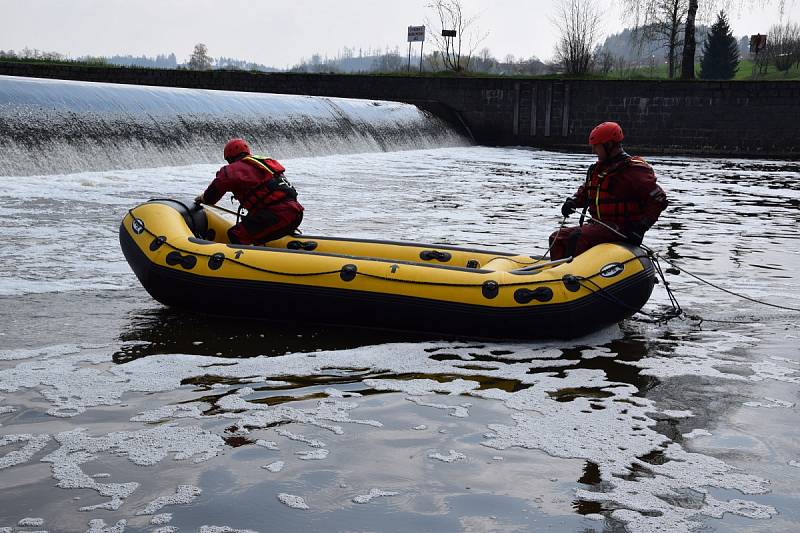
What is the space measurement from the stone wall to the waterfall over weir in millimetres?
6726

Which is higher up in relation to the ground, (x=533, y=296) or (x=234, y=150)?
(x=234, y=150)

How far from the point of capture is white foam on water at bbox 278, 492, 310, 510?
349cm

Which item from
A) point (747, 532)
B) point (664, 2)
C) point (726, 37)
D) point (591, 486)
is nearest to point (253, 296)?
point (591, 486)

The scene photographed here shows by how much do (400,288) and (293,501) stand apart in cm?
258

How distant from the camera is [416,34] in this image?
3744 cm

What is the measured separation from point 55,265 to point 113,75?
995 inches

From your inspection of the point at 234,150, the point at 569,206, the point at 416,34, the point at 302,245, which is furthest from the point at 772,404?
the point at 416,34

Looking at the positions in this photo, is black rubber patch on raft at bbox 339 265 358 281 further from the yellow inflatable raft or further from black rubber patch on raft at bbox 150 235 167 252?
black rubber patch on raft at bbox 150 235 167 252

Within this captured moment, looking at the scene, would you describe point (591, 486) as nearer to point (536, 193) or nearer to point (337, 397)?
point (337, 397)

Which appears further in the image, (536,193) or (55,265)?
(536,193)

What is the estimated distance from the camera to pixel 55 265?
7.86 meters

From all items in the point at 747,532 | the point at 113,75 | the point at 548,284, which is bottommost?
the point at 747,532

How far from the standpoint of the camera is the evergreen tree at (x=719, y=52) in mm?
52969

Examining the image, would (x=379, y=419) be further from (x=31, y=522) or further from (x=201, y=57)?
(x=201, y=57)
